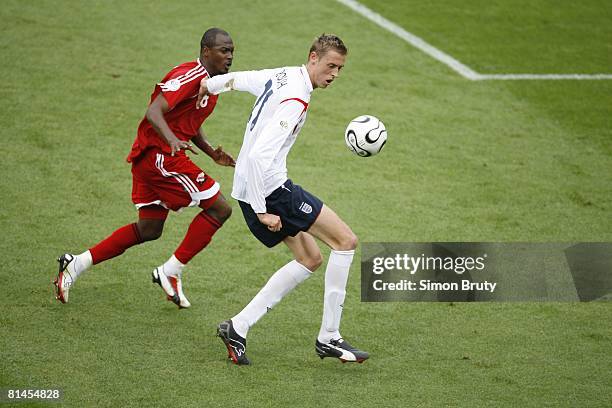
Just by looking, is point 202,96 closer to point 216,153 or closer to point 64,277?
point 216,153

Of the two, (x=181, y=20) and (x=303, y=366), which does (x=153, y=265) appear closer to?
(x=303, y=366)

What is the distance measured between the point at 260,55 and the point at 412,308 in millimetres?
5549

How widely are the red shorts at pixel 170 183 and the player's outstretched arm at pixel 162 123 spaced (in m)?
0.34

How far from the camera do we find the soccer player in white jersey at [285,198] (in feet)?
18.3

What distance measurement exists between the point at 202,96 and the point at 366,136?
121 centimetres

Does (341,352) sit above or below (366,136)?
below

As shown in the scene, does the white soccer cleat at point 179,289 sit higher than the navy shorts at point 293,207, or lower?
lower

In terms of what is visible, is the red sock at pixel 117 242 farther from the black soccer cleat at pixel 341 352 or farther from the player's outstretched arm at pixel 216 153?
the black soccer cleat at pixel 341 352

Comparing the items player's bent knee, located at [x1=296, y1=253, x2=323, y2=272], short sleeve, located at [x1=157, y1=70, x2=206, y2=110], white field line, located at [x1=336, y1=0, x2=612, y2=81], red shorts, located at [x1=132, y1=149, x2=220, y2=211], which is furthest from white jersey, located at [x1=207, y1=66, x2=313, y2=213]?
white field line, located at [x1=336, y1=0, x2=612, y2=81]

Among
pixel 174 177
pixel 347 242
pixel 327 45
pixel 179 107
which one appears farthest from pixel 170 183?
pixel 327 45

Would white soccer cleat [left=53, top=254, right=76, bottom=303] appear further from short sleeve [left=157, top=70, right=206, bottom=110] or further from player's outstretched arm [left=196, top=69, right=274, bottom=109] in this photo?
player's outstretched arm [left=196, top=69, right=274, bottom=109]

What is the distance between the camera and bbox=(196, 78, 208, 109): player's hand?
624cm

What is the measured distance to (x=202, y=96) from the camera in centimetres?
643

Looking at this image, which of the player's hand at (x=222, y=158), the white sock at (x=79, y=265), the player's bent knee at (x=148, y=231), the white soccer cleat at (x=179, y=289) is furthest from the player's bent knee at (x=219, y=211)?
the white sock at (x=79, y=265)
